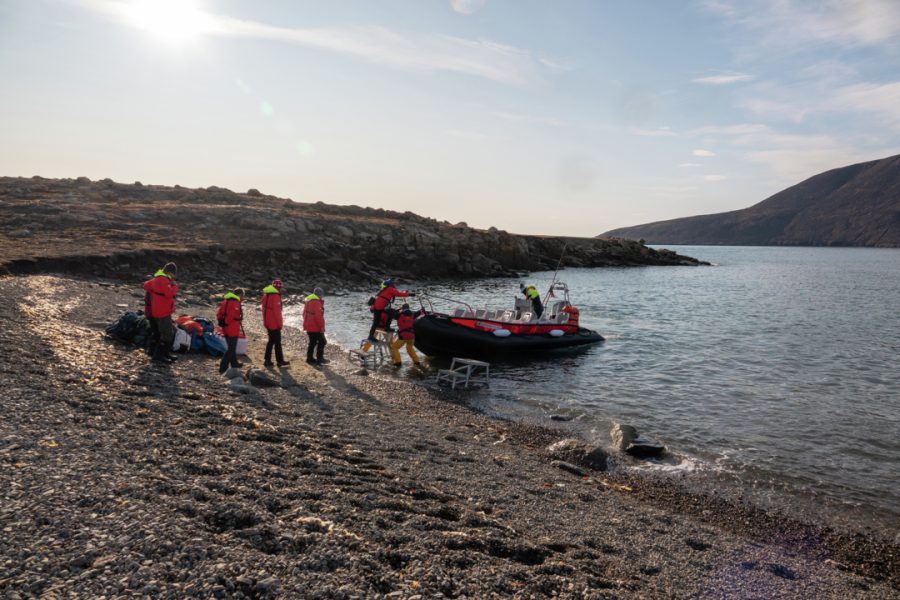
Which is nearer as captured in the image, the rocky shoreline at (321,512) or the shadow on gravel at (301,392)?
the rocky shoreline at (321,512)

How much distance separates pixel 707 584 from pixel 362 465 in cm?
418

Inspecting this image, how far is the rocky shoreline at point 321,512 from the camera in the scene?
12.9 feet

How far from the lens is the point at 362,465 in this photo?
708 cm

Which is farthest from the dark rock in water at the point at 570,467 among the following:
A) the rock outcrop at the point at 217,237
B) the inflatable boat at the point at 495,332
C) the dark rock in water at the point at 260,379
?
the rock outcrop at the point at 217,237

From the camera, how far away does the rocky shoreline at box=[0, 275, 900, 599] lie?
3932 millimetres

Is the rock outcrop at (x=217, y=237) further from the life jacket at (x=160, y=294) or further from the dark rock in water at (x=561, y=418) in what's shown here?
the dark rock in water at (x=561, y=418)

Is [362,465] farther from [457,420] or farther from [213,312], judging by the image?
[213,312]

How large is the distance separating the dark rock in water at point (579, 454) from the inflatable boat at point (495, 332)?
7.56m

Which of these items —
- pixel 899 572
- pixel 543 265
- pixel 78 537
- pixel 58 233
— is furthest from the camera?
pixel 543 265

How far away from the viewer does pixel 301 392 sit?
11234 mm

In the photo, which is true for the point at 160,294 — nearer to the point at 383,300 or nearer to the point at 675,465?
the point at 383,300

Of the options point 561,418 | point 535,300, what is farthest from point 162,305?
point 535,300

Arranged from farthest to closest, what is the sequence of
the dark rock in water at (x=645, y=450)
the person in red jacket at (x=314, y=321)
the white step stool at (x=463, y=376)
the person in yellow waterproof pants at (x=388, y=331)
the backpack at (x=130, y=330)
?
1. the person in yellow waterproof pants at (x=388, y=331)
2. the white step stool at (x=463, y=376)
3. the person in red jacket at (x=314, y=321)
4. the backpack at (x=130, y=330)
5. the dark rock in water at (x=645, y=450)

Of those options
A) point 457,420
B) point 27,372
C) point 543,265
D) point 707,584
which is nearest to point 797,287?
point 543,265
